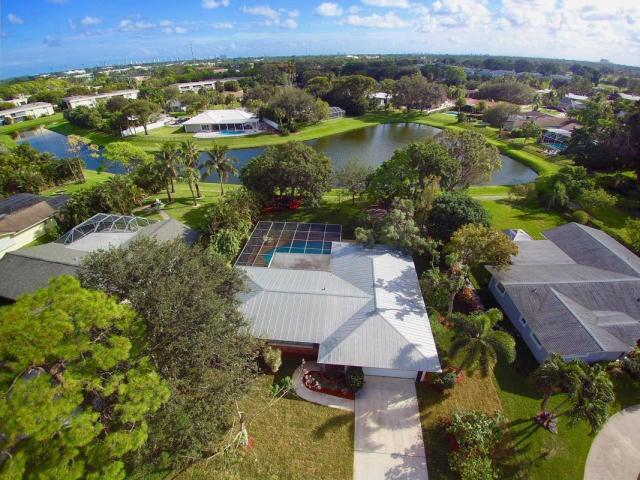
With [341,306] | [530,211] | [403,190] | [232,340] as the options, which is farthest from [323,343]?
[530,211]

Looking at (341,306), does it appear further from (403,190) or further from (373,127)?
(373,127)

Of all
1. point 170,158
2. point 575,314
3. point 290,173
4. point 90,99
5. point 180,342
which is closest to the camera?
point 180,342

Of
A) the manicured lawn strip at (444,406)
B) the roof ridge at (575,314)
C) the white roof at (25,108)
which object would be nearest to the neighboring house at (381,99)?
the roof ridge at (575,314)

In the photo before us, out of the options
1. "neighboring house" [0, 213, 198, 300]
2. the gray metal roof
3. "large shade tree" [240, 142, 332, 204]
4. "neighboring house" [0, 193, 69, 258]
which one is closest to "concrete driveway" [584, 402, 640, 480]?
the gray metal roof

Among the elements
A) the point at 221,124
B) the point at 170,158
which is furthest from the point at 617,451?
the point at 221,124

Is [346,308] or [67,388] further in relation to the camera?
[346,308]

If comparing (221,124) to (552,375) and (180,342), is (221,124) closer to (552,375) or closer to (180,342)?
(180,342)

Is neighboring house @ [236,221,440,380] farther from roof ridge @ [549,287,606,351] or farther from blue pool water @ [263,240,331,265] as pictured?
roof ridge @ [549,287,606,351]

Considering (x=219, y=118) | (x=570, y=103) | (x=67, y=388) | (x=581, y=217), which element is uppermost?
(x=67, y=388)
